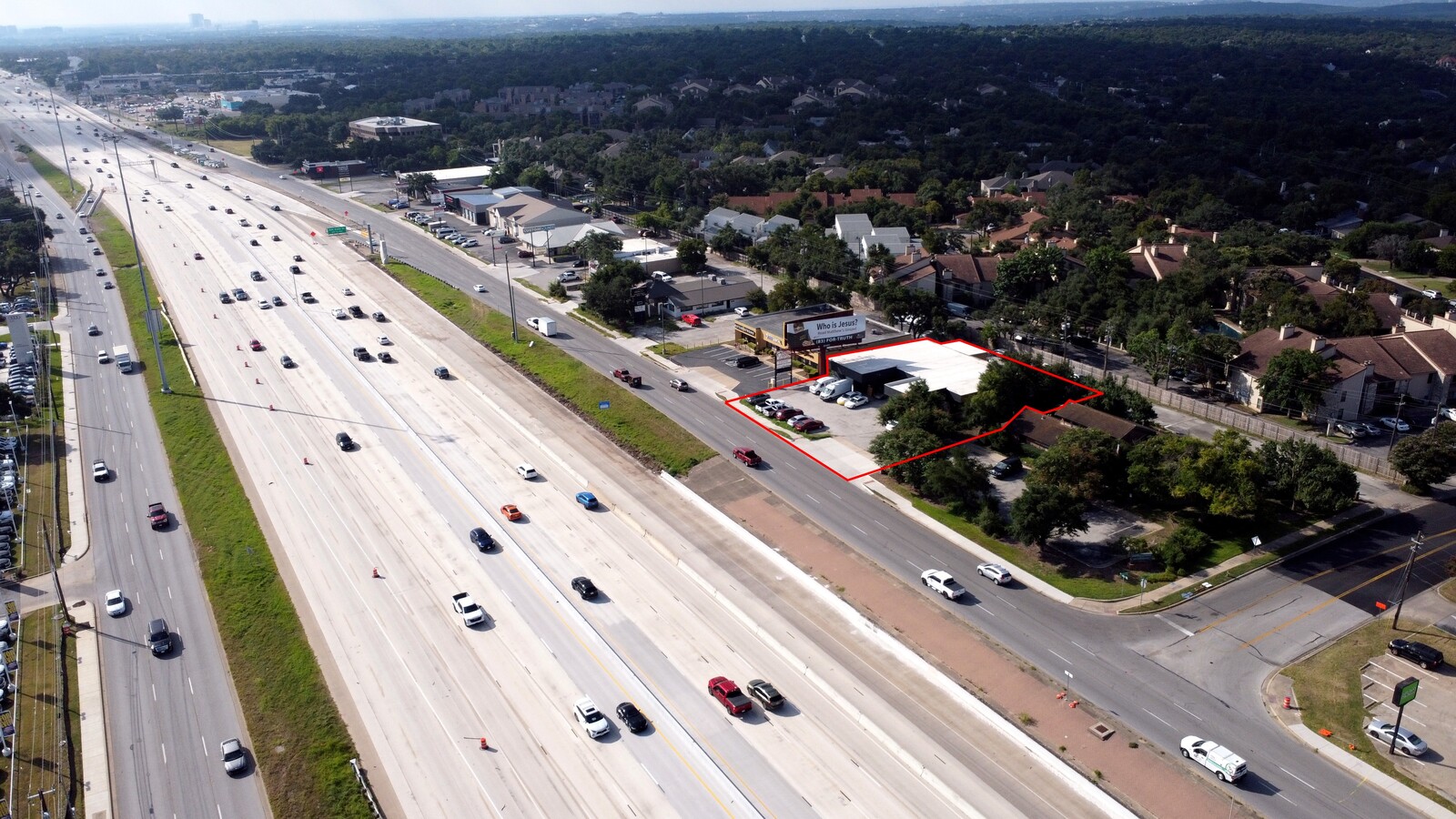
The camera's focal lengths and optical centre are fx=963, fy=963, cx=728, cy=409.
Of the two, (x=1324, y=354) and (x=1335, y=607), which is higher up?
(x=1324, y=354)

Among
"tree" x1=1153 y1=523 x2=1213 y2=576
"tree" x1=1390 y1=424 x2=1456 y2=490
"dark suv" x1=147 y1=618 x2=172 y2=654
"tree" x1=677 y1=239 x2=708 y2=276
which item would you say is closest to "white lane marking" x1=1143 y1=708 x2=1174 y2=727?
"tree" x1=1153 y1=523 x2=1213 y2=576

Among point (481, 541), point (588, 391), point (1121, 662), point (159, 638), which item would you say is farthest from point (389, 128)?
point (1121, 662)

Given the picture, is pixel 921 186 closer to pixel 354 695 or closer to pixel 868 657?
pixel 868 657

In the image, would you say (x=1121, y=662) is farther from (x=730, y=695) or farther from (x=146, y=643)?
(x=146, y=643)

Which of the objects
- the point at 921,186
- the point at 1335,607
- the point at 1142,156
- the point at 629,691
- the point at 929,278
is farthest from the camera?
the point at 1142,156

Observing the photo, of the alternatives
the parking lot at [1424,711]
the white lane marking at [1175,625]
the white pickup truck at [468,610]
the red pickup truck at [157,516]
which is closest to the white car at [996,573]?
the white lane marking at [1175,625]

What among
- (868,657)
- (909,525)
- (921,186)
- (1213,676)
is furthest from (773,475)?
(921,186)
